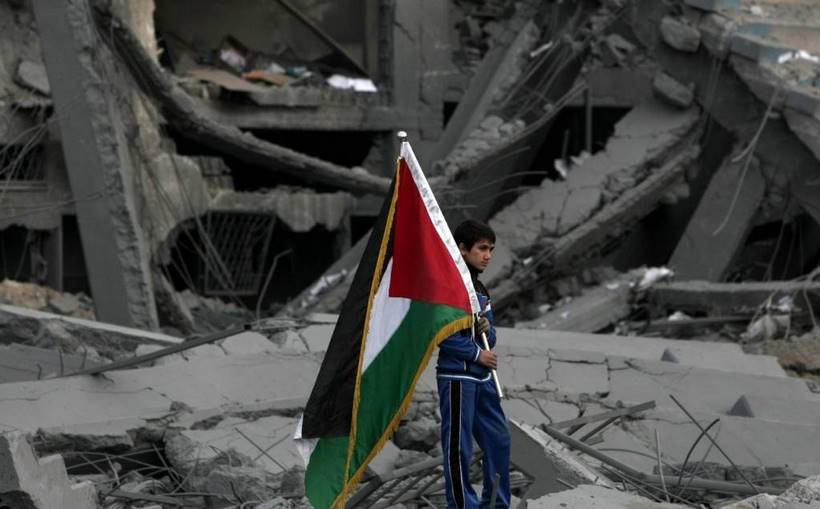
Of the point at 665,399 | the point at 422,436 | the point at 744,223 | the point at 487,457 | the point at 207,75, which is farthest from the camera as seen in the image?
the point at 207,75

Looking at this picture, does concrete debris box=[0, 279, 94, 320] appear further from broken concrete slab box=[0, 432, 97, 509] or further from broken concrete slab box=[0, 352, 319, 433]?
broken concrete slab box=[0, 432, 97, 509]

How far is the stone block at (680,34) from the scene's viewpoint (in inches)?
512

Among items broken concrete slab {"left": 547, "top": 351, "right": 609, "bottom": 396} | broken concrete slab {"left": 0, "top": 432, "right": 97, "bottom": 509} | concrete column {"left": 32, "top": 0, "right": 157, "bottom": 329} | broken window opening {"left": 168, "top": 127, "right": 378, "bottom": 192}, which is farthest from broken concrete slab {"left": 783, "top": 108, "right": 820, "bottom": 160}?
Result: broken concrete slab {"left": 0, "top": 432, "right": 97, "bottom": 509}

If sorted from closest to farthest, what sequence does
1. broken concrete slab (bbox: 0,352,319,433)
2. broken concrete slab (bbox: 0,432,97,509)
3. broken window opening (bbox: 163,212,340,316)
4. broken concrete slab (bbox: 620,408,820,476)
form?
broken concrete slab (bbox: 0,432,97,509), broken concrete slab (bbox: 0,352,319,433), broken concrete slab (bbox: 620,408,820,476), broken window opening (bbox: 163,212,340,316)

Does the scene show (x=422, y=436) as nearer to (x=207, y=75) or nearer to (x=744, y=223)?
(x=744, y=223)

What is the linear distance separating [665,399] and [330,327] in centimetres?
206

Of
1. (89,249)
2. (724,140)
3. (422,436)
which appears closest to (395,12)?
(724,140)

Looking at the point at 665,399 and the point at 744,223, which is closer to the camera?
the point at 665,399

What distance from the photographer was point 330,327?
8.66 m

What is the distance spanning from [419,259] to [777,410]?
3273 millimetres

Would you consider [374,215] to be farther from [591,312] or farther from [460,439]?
[460,439]

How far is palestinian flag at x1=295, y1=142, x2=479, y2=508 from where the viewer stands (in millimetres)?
5480

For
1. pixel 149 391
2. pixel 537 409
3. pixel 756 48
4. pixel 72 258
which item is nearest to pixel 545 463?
pixel 537 409

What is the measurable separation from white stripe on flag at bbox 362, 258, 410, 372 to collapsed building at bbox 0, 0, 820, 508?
0.78 m
